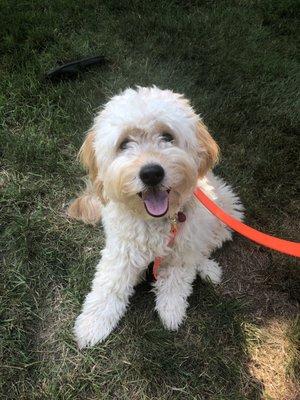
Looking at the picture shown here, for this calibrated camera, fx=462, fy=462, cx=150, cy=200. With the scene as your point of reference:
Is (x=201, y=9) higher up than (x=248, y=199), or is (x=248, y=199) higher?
(x=201, y=9)

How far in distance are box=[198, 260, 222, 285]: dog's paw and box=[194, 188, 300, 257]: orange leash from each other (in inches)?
26.1

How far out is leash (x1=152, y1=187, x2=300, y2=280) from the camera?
2.30 m

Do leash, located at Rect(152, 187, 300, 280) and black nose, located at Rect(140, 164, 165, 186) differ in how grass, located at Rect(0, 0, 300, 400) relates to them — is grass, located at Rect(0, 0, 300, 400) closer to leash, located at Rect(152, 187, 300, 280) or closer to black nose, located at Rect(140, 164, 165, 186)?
leash, located at Rect(152, 187, 300, 280)

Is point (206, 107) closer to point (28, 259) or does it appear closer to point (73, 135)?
point (73, 135)

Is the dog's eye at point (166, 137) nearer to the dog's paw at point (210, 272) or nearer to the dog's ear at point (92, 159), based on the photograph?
the dog's ear at point (92, 159)

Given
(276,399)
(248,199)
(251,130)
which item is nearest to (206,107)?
(251,130)

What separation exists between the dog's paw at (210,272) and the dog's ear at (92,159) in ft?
3.21

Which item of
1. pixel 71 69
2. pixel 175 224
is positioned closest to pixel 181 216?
pixel 175 224

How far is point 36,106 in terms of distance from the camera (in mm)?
4199

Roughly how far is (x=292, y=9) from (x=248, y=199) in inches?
105

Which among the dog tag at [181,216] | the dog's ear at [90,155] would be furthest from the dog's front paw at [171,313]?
the dog's ear at [90,155]

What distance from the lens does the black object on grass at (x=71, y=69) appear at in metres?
4.32

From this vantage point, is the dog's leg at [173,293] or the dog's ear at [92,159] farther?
the dog's leg at [173,293]

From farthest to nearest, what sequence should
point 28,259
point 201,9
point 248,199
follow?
point 201,9
point 248,199
point 28,259
